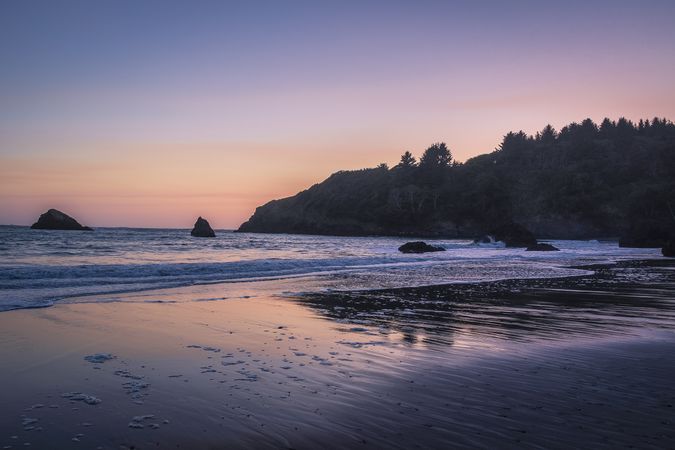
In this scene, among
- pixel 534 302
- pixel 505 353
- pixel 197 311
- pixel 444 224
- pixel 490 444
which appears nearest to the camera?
pixel 490 444

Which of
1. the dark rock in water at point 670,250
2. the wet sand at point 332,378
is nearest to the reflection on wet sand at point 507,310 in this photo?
the wet sand at point 332,378

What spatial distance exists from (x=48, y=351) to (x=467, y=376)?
5802 millimetres

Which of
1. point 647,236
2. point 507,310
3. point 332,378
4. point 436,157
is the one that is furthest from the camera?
point 436,157

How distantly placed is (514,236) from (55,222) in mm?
80638

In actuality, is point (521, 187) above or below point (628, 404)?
above

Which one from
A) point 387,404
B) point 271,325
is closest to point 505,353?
point 387,404

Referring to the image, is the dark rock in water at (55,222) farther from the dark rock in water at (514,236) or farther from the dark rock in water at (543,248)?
the dark rock in water at (543,248)

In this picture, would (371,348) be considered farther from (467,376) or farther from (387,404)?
(387,404)

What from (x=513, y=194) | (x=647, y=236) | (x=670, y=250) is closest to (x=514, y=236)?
(x=647, y=236)

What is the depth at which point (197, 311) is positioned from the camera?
1098 centimetres

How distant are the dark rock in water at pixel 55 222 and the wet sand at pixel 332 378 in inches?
3569

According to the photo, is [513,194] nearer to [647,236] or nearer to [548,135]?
[548,135]

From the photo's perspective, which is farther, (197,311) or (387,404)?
(197,311)

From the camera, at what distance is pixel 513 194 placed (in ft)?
397
